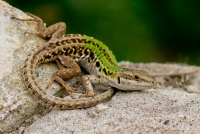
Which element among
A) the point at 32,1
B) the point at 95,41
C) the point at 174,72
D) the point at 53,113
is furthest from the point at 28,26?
→ the point at 32,1

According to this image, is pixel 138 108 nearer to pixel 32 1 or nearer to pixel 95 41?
pixel 95 41

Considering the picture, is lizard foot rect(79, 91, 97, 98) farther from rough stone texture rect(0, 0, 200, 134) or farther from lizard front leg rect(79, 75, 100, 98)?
rough stone texture rect(0, 0, 200, 134)

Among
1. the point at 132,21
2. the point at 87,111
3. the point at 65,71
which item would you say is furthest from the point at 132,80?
the point at 132,21

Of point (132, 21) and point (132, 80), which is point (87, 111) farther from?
point (132, 21)

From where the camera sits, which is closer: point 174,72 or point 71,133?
point 71,133

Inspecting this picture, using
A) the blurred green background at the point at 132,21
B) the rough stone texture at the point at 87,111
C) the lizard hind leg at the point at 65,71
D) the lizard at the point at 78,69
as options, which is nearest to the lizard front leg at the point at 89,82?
the lizard at the point at 78,69

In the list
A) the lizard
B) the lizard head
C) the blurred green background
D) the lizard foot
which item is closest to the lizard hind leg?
the lizard
